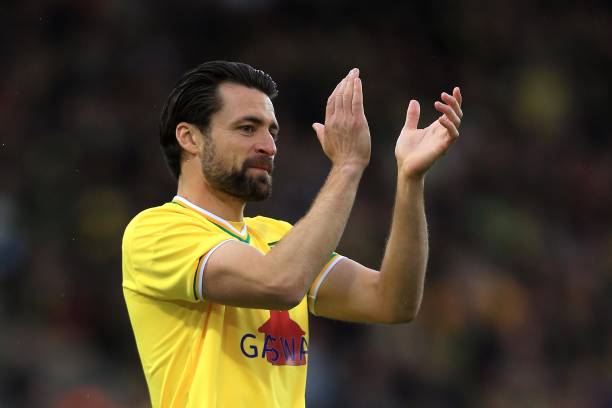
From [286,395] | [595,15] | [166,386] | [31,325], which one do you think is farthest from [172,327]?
[595,15]

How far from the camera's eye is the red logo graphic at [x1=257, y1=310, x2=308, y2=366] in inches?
130

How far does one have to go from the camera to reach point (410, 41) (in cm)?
1076

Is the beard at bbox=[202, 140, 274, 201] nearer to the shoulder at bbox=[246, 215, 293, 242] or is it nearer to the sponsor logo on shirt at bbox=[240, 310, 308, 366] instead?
the shoulder at bbox=[246, 215, 293, 242]

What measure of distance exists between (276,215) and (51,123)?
1918mm

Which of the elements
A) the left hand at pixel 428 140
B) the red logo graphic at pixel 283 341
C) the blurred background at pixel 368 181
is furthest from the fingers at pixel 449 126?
the blurred background at pixel 368 181

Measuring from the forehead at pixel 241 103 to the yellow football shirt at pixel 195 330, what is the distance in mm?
338

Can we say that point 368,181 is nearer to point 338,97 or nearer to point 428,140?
point 428,140

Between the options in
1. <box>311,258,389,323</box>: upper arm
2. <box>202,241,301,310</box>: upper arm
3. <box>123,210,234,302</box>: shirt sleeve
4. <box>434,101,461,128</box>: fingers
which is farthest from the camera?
<box>311,258,389,323</box>: upper arm

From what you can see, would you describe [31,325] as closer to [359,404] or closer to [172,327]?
[359,404]

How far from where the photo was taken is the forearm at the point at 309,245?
2.99 meters

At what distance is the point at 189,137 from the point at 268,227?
0.45 metres

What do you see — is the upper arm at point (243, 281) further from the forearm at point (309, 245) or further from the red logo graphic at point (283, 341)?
the red logo graphic at point (283, 341)

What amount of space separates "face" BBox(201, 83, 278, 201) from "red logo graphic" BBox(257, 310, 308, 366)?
1.31 feet

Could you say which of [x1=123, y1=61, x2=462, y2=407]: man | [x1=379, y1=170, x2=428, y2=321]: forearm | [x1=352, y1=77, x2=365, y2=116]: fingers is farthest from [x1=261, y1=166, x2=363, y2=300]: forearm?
[x1=379, y1=170, x2=428, y2=321]: forearm
